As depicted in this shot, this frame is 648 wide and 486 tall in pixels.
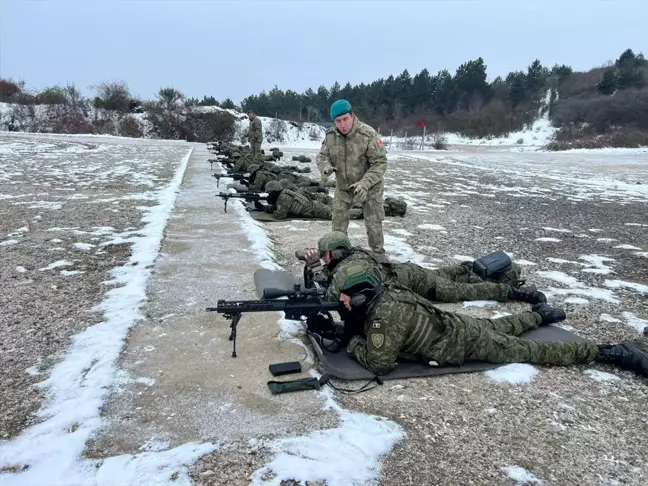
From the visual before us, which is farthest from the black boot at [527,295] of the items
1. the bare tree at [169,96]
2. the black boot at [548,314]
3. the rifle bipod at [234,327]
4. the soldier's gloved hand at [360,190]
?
the bare tree at [169,96]

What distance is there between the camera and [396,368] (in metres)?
3.47

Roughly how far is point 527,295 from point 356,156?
95.7 inches

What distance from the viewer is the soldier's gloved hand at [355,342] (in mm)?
3498

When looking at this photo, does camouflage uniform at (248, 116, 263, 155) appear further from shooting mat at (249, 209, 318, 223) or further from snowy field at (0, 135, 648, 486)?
snowy field at (0, 135, 648, 486)

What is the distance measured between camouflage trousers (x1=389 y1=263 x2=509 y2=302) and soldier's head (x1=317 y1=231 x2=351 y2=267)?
0.95m

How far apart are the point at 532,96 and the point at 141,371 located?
5873 cm

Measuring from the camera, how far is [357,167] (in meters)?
5.84

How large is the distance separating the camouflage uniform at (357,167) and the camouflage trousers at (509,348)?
2422mm

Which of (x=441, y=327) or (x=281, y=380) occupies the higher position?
(x=441, y=327)

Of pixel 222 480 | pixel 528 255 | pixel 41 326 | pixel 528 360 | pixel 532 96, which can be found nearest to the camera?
pixel 222 480

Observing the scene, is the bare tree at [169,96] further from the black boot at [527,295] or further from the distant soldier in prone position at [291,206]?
the black boot at [527,295]

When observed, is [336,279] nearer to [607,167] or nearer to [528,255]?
[528,255]

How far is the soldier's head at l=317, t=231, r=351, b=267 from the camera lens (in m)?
3.72

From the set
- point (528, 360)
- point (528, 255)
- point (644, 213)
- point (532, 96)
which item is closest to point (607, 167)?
point (644, 213)
